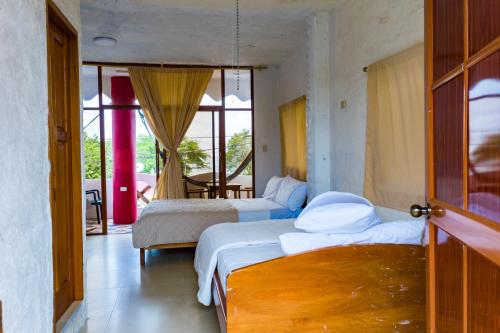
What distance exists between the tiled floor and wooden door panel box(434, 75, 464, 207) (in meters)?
1.81

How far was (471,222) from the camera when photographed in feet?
3.11

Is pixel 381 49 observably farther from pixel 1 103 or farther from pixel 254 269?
pixel 1 103

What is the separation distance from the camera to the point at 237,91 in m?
6.10

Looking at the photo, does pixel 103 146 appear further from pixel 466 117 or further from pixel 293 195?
pixel 466 117

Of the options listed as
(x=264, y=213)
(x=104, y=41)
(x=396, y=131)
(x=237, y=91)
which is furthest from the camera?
(x=237, y=91)

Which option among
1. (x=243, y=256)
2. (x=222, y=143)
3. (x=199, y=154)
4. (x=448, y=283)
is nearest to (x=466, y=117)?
(x=448, y=283)

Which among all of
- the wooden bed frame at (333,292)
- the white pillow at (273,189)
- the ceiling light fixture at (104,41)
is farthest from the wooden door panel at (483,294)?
the ceiling light fixture at (104,41)

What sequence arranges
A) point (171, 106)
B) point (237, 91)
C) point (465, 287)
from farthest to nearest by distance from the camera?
point (237, 91), point (171, 106), point (465, 287)

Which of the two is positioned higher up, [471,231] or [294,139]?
[294,139]

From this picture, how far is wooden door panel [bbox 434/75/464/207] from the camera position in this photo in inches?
41.6

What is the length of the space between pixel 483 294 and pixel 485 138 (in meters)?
0.40

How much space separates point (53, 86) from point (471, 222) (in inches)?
89.6

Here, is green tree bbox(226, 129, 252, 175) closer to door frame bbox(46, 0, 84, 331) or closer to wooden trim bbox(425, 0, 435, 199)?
door frame bbox(46, 0, 84, 331)

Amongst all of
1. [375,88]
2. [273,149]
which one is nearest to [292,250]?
[375,88]
